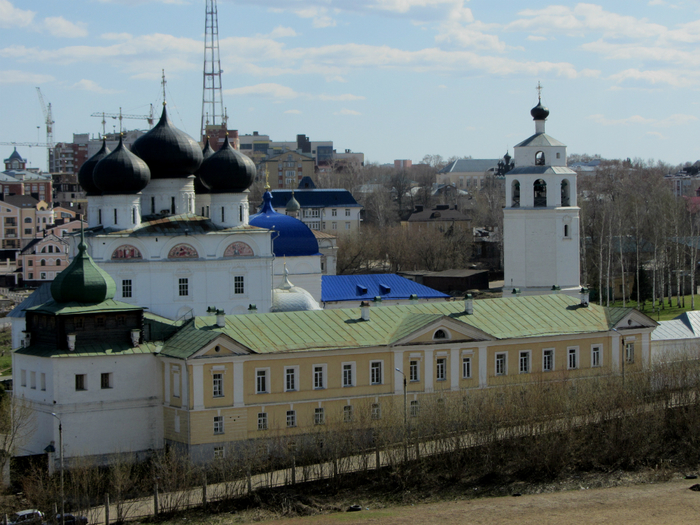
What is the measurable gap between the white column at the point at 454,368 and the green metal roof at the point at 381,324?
2.53ft

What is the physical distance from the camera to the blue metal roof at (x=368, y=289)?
4166 cm

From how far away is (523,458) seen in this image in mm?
26125

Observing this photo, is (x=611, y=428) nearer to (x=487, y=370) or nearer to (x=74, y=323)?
(x=487, y=370)

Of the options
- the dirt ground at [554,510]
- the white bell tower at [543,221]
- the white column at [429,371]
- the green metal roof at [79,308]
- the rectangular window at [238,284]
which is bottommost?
the dirt ground at [554,510]

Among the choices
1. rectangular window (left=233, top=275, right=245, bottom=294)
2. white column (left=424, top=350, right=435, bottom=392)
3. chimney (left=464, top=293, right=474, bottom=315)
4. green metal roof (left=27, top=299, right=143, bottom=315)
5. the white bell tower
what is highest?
the white bell tower

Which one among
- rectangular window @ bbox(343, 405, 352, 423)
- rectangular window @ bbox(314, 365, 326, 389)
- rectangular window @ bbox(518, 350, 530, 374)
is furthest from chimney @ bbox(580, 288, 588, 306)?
rectangular window @ bbox(314, 365, 326, 389)

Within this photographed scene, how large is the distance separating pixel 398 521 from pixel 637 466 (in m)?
6.50

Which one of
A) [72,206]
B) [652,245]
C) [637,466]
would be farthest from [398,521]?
[72,206]

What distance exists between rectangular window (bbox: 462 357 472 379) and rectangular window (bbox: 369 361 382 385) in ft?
6.91

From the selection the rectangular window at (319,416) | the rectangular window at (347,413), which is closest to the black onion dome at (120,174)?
the rectangular window at (319,416)

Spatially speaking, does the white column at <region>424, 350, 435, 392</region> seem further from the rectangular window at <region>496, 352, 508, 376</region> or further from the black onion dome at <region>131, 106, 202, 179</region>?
the black onion dome at <region>131, 106, 202, 179</region>

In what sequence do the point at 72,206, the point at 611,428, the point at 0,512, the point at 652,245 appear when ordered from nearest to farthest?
the point at 0,512 → the point at 611,428 → the point at 652,245 → the point at 72,206

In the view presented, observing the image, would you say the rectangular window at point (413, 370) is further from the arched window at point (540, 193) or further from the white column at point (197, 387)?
the arched window at point (540, 193)

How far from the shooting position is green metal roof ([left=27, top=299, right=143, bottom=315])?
2602 cm
